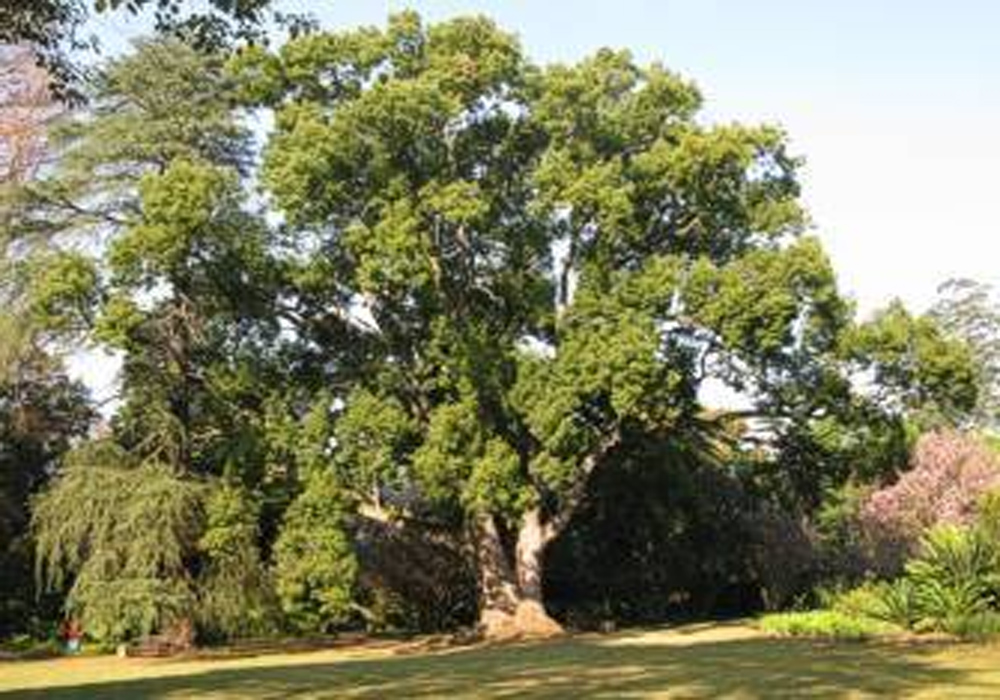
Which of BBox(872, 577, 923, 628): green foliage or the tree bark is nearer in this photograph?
BBox(872, 577, 923, 628): green foliage

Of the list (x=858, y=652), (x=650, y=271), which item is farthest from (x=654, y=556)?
(x=858, y=652)

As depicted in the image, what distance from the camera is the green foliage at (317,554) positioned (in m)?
30.3

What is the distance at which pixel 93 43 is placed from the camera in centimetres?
1055

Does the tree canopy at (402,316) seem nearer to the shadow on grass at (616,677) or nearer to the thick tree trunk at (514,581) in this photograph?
the thick tree trunk at (514,581)

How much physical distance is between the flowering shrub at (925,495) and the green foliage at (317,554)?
14.4 metres

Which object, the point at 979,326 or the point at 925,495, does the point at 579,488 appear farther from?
the point at 979,326

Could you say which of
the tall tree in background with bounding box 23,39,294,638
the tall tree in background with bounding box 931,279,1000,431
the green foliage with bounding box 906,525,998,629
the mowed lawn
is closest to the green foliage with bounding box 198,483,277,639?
the tall tree in background with bounding box 23,39,294,638

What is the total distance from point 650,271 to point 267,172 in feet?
28.1

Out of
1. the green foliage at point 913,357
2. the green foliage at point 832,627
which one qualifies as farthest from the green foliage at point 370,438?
the green foliage at point 913,357

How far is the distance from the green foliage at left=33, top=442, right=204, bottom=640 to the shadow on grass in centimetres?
866

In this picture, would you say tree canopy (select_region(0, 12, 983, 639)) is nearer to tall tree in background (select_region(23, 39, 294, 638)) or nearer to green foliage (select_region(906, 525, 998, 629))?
tall tree in background (select_region(23, 39, 294, 638))

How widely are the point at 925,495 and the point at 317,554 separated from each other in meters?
16.2

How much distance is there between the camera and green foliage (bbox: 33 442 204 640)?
29734 mm

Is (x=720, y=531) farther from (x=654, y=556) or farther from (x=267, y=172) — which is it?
(x=267, y=172)
